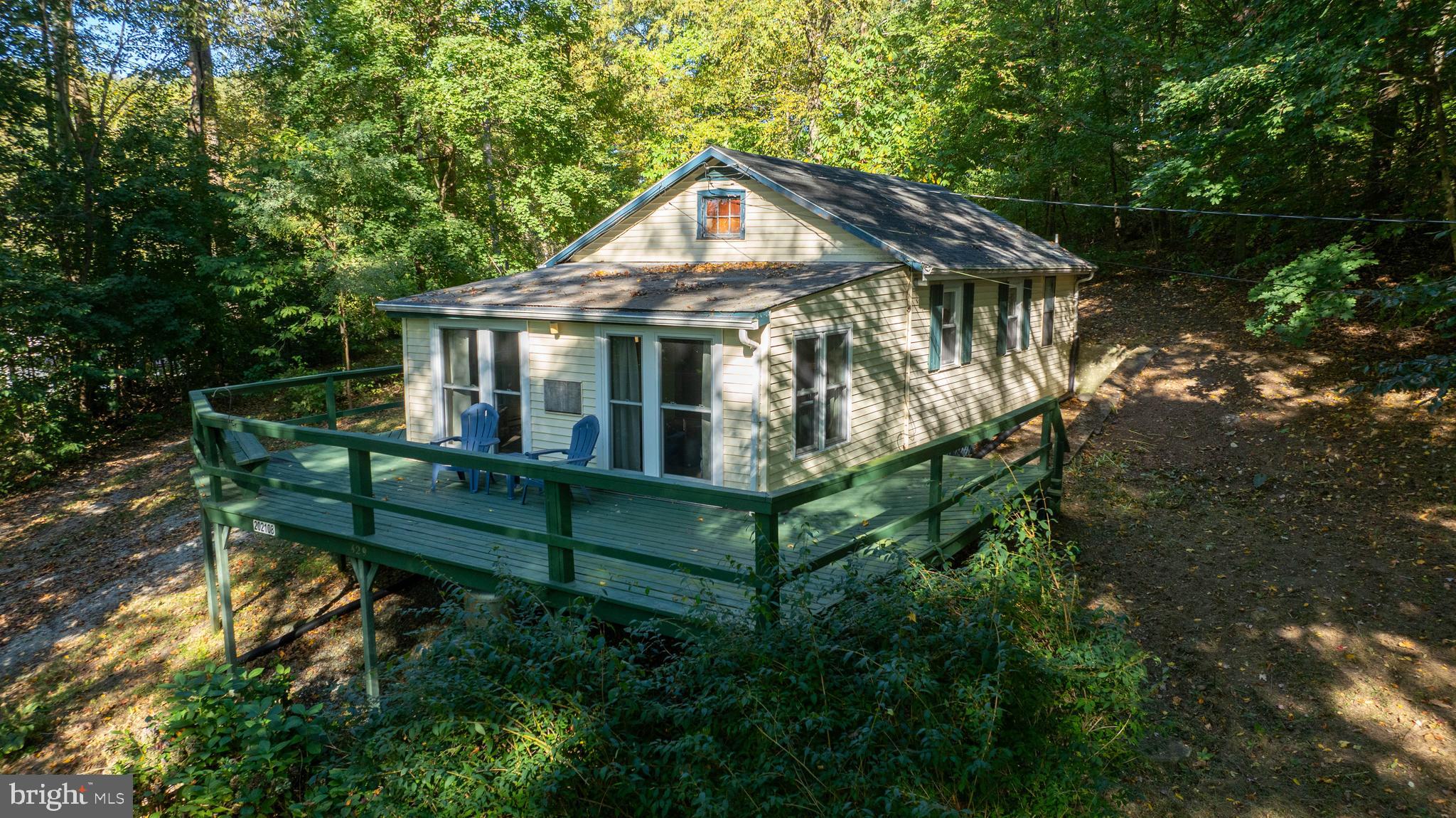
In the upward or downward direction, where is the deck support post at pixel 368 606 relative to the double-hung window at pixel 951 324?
downward

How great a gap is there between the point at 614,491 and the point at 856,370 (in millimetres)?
4627

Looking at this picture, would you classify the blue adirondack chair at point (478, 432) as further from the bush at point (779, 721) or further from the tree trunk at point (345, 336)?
the tree trunk at point (345, 336)

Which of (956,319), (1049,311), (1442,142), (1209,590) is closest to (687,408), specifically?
(956,319)

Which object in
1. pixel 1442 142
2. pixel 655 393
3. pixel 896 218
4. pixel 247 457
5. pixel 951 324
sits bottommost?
pixel 247 457

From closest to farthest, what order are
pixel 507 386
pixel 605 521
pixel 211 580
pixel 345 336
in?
1. pixel 605 521
2. pixel 211 580
3. pixel 507 386
4. pixel 345 336

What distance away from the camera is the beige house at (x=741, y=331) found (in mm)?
9016

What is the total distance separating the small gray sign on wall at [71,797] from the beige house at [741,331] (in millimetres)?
5615

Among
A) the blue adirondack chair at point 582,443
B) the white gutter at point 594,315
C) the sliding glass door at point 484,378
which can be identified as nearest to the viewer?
the white gutter at point 594,315

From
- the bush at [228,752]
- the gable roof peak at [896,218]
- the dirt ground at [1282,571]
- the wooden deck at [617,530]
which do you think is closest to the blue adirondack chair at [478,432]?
the wooden deck at [617,530]

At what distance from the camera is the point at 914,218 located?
44.6ft

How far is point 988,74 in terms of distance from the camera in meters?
22.5

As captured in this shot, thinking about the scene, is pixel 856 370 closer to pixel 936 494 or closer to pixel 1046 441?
pixel 1046 441

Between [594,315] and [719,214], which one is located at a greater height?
[719,214]

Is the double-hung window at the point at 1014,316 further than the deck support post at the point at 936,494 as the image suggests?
Yes
